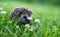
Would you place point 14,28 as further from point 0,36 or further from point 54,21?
point 54,21

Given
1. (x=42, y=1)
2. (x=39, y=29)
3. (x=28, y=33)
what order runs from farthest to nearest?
(x=42, y=1)
(x=39, y=29)
(x=28, y=33)

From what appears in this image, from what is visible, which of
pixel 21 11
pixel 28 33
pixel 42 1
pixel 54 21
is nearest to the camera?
pixel 28 33

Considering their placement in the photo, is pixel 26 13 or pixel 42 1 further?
pixel 42 1

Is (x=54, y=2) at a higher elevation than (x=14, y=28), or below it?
below

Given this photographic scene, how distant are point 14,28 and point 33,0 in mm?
15520

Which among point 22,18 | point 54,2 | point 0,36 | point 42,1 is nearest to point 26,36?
point 0,36

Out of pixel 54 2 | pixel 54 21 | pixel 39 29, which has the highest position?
pixel 39 29

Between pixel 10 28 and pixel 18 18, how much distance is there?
22.3 inches

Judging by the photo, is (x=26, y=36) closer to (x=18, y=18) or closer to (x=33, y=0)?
(x=18, y=18)

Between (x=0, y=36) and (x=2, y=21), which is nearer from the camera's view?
(x=0, y=36)

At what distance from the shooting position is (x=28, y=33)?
12.8ft

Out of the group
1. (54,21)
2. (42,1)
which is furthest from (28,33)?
(42,1)

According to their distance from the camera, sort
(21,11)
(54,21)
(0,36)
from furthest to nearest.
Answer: (54,21) < (21,11) < (0,36)

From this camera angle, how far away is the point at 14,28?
3.98m
